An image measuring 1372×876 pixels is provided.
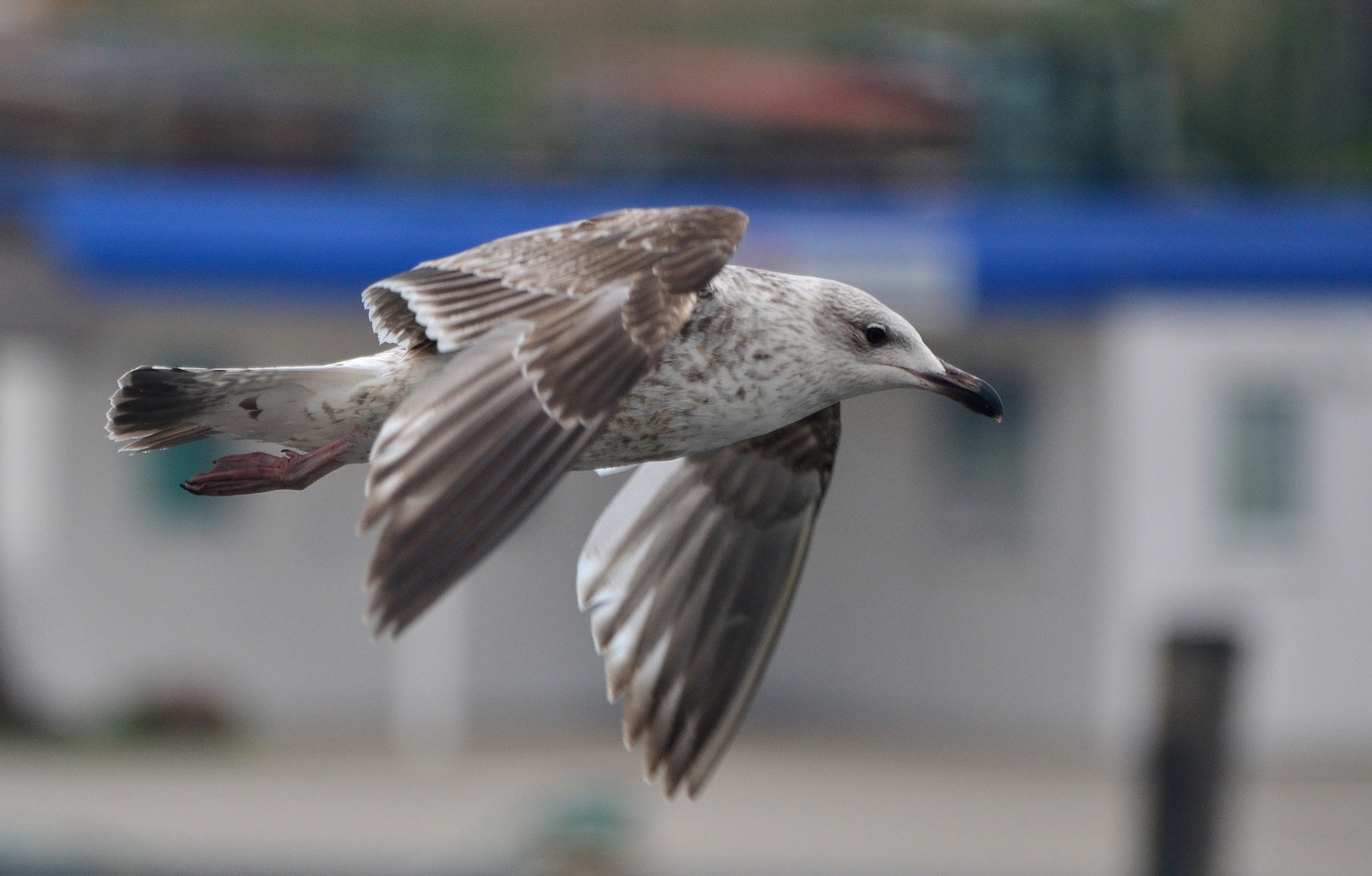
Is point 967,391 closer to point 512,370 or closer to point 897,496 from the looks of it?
point 512,370

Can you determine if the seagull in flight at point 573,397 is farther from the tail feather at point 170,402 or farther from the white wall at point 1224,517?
the white wall at point 1224,517

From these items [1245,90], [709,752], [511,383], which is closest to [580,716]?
[1245,90]

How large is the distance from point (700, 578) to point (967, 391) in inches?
32.3

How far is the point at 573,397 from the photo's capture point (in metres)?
2.43

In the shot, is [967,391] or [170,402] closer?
[170,402]

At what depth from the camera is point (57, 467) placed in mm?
11500

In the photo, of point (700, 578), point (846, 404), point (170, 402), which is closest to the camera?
point (170, 402)

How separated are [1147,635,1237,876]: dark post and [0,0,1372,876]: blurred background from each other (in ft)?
8.97

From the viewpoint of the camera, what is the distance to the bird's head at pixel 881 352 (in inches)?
114

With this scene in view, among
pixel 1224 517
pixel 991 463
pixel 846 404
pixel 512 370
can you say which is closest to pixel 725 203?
pixel 846 404

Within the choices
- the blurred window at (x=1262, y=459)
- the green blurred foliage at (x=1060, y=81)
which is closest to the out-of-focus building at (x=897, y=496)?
the blurred window at (x=1262, y=459)

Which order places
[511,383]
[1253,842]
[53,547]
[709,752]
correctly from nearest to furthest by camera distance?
1. [511,383]
2. [709,752]
3. [1253,842]
4. [53,547]

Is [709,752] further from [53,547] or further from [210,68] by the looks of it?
[53,547]

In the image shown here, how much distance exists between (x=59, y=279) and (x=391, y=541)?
900 cm
